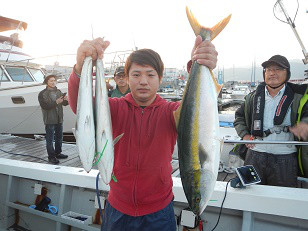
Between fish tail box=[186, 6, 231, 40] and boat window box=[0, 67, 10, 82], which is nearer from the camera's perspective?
fish tail box=[186, 6, 231, 40]

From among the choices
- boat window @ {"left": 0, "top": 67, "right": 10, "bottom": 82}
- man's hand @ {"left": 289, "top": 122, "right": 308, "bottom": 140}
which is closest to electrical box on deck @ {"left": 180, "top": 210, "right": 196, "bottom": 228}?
man's hand @ {"left": 289, "top": 122, "right": 308, "bottom": 140}

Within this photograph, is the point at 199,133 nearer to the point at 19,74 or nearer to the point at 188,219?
the point at 188,219

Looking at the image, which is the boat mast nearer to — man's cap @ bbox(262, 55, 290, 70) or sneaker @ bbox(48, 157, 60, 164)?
man's cap @ bbox(262, 55, 290, 70)

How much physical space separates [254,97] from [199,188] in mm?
2168

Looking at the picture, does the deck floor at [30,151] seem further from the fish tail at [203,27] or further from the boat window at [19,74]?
the fish tail at [203,27]

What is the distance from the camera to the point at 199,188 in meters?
1.44

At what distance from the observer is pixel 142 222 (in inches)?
66.6

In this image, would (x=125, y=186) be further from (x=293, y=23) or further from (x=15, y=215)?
(x=293, y=23)

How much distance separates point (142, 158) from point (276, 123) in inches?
78.4

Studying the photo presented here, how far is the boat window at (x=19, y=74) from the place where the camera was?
9.68 metres

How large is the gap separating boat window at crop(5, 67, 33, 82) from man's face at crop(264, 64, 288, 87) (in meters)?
9.89

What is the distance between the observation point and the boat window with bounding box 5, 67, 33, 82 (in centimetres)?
968

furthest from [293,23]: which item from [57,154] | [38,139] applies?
[38,139]

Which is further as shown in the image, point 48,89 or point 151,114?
point 48,89
